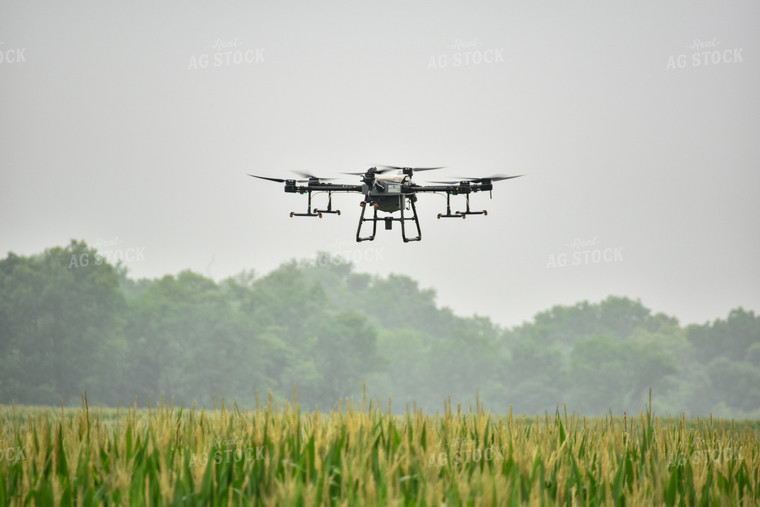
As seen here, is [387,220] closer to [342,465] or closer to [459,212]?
[459,212]

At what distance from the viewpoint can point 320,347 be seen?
104750 mm

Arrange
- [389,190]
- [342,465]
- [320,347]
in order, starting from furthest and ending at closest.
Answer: [320,347]
[389,190]
[342,465]

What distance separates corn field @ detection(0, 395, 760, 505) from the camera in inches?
449

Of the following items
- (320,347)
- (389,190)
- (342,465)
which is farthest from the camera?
(320,347)

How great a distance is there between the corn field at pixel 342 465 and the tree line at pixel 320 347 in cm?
6239

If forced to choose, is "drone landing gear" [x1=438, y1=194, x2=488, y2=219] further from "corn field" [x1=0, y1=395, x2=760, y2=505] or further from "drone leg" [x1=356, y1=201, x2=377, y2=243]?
"corn field" [x1=0, y1=395, x2=760, y2=505]

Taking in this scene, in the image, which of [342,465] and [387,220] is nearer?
[342,465]

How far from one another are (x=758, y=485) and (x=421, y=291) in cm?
14295

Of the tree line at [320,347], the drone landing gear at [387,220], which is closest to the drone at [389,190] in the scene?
the drone landing gear at [387,220]

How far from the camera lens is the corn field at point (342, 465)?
11414mm

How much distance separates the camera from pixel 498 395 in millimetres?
117938

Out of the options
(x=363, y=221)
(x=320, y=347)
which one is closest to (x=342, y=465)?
(x=363, y=221)

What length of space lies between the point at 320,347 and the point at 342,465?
93666 mm

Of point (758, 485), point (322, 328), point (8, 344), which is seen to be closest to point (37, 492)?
point (758, 485)
